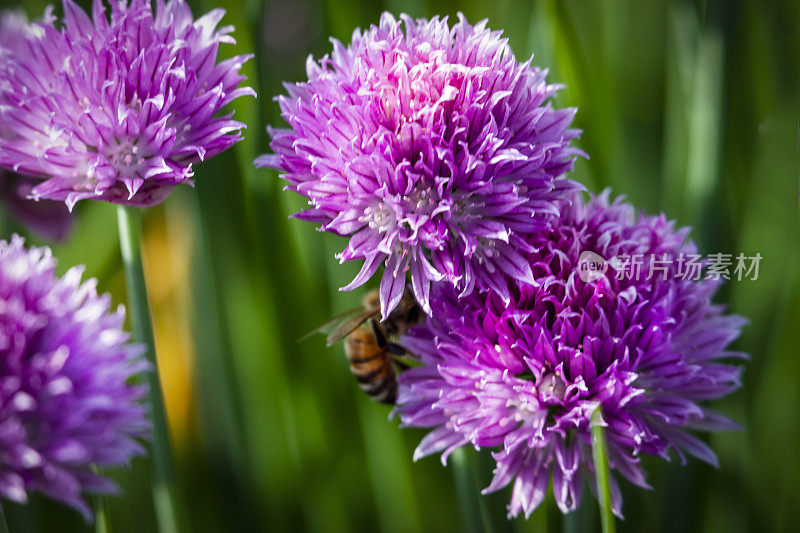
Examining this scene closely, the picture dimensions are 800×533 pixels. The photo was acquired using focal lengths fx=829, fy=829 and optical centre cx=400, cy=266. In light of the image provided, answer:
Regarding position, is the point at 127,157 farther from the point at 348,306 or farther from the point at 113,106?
the point at 348,306

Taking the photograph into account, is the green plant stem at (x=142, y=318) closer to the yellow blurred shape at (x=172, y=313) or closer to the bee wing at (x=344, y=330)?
the bee wing at (x=344, y=330)

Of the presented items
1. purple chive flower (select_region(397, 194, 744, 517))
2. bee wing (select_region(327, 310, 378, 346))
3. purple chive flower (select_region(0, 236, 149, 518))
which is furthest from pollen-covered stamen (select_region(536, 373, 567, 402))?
purple chive flower (select_region(0, 236, 149, 518))

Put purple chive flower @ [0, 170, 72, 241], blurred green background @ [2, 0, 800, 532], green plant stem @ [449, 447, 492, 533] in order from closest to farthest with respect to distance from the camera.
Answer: green plant stem @ [449, 447, 492, 533], purple chive flower @ [0, 170, 72, 241], blurred green background @ [2, 0, 800, 532]

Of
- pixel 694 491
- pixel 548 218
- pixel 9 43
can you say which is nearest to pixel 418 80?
pixel 548 218

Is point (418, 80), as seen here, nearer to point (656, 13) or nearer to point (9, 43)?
point (9, 43)

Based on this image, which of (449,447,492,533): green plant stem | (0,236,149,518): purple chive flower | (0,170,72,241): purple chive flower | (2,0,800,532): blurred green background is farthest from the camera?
(2,0,800,532): blurred green background

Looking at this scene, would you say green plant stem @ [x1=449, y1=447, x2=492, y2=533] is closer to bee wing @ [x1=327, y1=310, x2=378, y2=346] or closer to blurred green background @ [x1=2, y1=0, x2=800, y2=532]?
bee wing @ [x1=327, y1=310, x2=378, y2=346]
